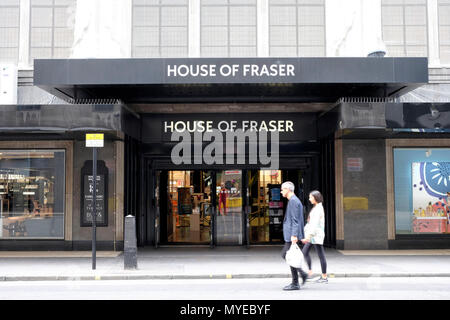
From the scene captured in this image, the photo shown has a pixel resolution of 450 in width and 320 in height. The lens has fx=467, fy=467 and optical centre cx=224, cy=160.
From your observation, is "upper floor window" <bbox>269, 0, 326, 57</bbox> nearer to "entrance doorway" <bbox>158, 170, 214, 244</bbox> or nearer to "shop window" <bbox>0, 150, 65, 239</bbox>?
"entrance doorway" <bbox>158, 170, 214, 244</bbox>

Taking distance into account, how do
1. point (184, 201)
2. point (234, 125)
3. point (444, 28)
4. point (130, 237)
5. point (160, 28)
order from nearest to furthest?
point (130, 237)
point (234, 125)
point (160, 28)
point (444, 28)
point (184, 201)

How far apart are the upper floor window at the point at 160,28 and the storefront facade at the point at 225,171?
1.90 m

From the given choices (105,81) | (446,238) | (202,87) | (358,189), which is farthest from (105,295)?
(446,238)

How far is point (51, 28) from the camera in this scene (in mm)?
14430

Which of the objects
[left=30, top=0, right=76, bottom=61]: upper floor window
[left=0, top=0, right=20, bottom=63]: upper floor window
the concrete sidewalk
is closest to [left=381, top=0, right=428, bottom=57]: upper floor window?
the concrete sidewalk

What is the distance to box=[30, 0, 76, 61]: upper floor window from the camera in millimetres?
14359

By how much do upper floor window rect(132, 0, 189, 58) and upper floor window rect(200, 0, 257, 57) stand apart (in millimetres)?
616

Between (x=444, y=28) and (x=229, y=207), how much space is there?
8.66 meters

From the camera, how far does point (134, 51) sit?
14289mm

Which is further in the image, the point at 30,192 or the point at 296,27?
the point at 296,27

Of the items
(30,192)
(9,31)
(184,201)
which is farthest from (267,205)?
(9,31)

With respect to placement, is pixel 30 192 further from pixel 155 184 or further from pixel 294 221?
pixel 294 221

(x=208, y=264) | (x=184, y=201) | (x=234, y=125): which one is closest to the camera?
(x=208, y=264)

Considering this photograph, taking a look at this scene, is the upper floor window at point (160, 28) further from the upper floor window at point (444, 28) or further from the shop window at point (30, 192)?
the upper floor window at point (444, 28)
